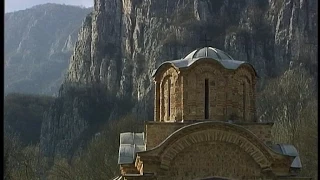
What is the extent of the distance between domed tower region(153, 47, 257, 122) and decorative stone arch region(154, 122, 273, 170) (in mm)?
1182

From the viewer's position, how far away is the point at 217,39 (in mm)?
73625

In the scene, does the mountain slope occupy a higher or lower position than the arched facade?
higher

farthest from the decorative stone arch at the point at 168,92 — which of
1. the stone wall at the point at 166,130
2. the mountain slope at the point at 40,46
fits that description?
the mountain slope at the point at 40,46

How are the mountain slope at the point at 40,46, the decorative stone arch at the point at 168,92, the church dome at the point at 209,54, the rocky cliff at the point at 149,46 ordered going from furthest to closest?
the mountain slope at the point at 40,46
the rocky cliff at the point at 149,46
the church dome at the point at 209,54
the decorative stone arch at the point at 168,92

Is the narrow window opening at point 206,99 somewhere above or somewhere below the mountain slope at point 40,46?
below

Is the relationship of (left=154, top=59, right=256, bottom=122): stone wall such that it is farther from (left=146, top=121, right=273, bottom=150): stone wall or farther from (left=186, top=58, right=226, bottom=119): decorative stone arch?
(left=146, top=121, right=273, bottom=150): stone wall

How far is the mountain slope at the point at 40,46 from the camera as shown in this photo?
294ft

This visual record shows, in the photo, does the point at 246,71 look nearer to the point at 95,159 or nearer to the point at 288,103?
the point at 95,159

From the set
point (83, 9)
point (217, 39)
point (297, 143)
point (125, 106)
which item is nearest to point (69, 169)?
point (297, 143)

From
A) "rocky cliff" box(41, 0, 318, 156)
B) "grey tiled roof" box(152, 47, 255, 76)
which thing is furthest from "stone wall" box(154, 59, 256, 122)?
"rocky cliff" box(41, 0, 318, 156)

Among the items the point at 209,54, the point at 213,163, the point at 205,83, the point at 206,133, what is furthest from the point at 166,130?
the point at 209,54

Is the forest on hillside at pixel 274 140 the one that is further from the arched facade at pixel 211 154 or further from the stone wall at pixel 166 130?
the arched facade at pixel 211 154

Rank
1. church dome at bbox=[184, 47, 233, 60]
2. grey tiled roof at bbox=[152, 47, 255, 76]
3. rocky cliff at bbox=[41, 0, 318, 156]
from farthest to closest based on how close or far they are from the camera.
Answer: rocky cliff at bbox=[41, 0, 318, 156]
church dome at bbox=[184, 47, 233, 60]
grey tiled roof at bbox=[152, 47, 255, 76]

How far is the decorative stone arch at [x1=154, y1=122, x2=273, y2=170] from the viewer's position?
46.5 ft
